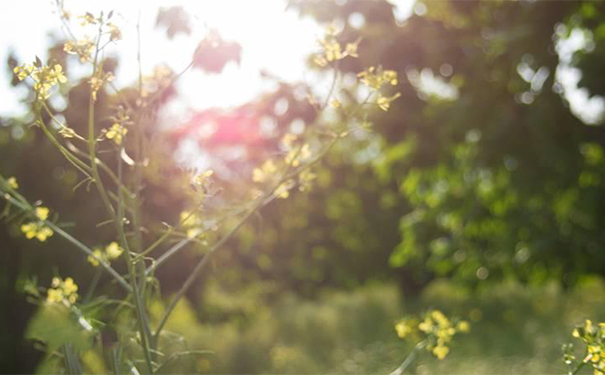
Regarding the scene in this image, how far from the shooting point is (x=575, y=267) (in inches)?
342

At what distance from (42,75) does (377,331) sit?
765 cm

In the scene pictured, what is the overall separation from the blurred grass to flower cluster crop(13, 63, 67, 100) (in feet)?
13.7

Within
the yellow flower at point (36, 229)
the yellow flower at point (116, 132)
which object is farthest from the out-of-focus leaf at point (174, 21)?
the yellow flower at point (36, 229)

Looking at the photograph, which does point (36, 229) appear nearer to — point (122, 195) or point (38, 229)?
point (38, 229)

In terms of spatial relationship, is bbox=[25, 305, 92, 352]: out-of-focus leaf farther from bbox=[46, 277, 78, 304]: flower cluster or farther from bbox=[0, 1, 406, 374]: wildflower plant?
bbox=[46, 277, 78, 304]: flower cluster

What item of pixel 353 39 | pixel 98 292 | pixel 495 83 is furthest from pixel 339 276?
pixel 353 39

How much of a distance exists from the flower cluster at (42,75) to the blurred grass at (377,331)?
13.7ft

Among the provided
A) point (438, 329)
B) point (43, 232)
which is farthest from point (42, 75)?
point (438, 329)

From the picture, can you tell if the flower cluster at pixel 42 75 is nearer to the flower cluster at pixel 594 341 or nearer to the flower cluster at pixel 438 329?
the flower cluster at pixel 438 329

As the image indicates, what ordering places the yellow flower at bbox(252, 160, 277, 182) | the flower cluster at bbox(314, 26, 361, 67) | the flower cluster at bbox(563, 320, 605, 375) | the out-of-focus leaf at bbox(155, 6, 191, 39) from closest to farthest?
the flower cluster at bbox(563, 320, 605, 375)
the flower cluster at bbox(314, 26, 361, 67)
the yellow flower at bbox(252, 160, 277, 182)
the out-of-focus leaf at bbox(155, 6, 191, 39)

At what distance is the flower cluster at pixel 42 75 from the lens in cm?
217

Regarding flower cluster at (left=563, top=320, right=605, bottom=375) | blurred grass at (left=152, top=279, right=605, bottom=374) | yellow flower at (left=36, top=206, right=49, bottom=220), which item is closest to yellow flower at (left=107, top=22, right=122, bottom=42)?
yellow flower at (left=36, top=206, right=49, bottom=220)

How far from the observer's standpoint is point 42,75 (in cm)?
217

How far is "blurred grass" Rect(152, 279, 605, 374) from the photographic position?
7.24 metres
